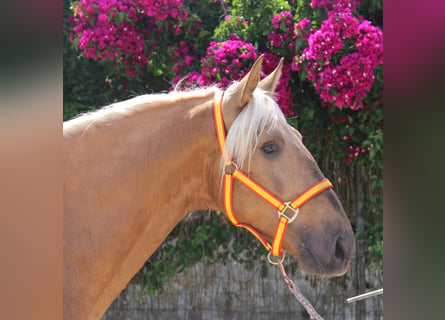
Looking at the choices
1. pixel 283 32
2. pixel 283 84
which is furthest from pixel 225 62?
pixel 283 32

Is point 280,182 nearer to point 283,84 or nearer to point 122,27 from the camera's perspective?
point 283,84

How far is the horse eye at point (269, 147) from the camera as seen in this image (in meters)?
1.83

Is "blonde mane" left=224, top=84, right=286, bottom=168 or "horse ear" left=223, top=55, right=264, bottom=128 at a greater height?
"horse ear" left=223, top=55, right=264, bottom=128

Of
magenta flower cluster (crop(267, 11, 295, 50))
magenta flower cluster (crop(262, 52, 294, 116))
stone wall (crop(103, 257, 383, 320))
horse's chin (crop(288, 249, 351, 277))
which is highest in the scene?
magenta flower cluster (crop(267, 11, 295, 50))

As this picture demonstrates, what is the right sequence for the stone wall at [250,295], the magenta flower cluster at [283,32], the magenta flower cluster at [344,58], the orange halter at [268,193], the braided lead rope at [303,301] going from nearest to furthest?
1. the orange halter at [268,193]
2. the braided lead rope at [303,301]
3. the magenta flower cluster at [344,58]
4. the magenta flower cluster at [283,32]
5. the stone wall at [250,295]

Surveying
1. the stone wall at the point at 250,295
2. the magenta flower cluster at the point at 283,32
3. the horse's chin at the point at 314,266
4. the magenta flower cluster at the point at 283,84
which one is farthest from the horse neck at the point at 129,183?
the stone wall at the point at 250,295

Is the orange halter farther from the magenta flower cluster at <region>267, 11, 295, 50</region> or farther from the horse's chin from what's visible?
the magenta flower cluster at <region>267, 11, 295, 50</region>

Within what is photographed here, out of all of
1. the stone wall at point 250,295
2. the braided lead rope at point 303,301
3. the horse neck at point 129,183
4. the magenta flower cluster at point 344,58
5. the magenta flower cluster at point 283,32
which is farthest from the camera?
the stone wall at point 250,295

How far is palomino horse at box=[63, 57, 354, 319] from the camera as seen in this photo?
1.71 metres

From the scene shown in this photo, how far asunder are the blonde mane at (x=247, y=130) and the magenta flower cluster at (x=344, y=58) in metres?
1.37

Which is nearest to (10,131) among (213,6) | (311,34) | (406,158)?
(406,158)

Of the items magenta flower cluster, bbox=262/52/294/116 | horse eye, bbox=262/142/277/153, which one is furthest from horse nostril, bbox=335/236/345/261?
magenta flower cluster, bbox=262/52/294/116

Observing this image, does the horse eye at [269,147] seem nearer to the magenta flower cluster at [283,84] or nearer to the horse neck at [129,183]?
the horse neck at [129,183]

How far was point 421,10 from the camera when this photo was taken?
0.54 meters
